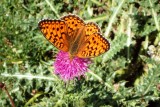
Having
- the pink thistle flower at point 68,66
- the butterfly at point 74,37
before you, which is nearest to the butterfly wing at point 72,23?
the butterfly at point 74,37

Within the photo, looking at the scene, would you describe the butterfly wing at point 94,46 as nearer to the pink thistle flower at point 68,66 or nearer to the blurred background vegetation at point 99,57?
the pink thistle flower at point 68,66

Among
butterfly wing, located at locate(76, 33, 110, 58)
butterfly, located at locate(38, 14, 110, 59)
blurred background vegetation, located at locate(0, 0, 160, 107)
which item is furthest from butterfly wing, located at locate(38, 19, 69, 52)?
blurred background vegetation, located at locate(0, 0, 160, 107)

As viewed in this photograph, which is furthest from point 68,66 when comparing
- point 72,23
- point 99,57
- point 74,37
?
point 99,57

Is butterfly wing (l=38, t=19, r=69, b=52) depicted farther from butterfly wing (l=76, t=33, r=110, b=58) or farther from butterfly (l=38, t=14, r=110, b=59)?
butterfly wing (l=76, t=33, r=110, b=58)

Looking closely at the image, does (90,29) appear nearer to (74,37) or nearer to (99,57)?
(74,37)

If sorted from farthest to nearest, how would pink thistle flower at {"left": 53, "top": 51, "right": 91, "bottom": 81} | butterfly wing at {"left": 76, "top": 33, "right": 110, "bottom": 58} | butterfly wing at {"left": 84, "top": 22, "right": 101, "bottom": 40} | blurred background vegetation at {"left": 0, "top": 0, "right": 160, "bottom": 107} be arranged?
blurred background vegetation at {"left": 0, "top": 0, "right": 160, "bottom": 107}
pink thistle flower at {"left": 53, "top": 51, "right": 91, "bottom": 81}
butterfly wing at {"left": 84, "top": 22, "right": 101, "bottom": 40}
butterfly wing at {"left": 76, "top": 33, "right": 110, "bottom": 58}

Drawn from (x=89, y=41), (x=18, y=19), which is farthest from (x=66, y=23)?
(x=18, y=19)
